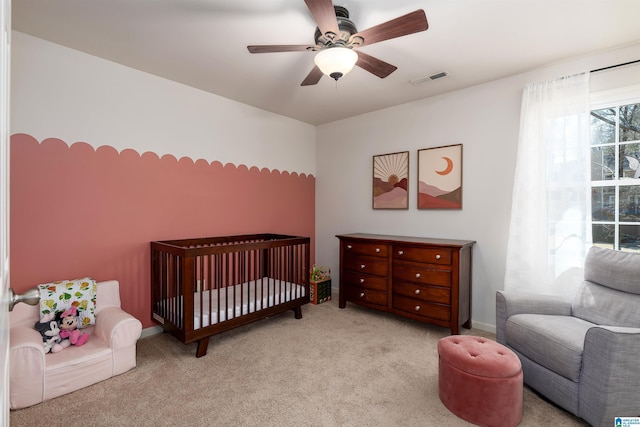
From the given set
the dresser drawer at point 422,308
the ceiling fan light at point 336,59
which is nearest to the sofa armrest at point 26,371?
the ceiling fan light at point 336,59

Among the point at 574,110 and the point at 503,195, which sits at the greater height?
the point at 574,110

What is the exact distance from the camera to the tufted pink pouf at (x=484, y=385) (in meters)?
1.72

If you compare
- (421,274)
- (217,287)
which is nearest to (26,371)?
(217,287)

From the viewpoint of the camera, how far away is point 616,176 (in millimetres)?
2561

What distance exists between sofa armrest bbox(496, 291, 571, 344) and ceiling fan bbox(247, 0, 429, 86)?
197 centimetres

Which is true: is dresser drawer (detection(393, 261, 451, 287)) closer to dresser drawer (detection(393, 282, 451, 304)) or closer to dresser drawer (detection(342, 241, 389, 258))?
dresser drawer (detection(393, 282, 451, 304))

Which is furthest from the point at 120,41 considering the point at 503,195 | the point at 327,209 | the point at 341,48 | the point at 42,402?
the point at 503,195

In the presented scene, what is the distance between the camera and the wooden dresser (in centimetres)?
288

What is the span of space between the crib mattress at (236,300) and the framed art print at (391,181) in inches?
57.9

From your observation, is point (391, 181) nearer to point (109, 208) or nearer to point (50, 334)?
point (109, 208)

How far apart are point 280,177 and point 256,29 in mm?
2125

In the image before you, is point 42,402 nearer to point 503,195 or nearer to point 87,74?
point 87,74

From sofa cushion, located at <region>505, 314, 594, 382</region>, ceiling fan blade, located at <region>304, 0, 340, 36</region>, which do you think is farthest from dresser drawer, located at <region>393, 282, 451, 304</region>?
ceiling fan blade, located at <region>304, 0, 340, 36</region>

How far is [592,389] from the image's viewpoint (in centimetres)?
168
